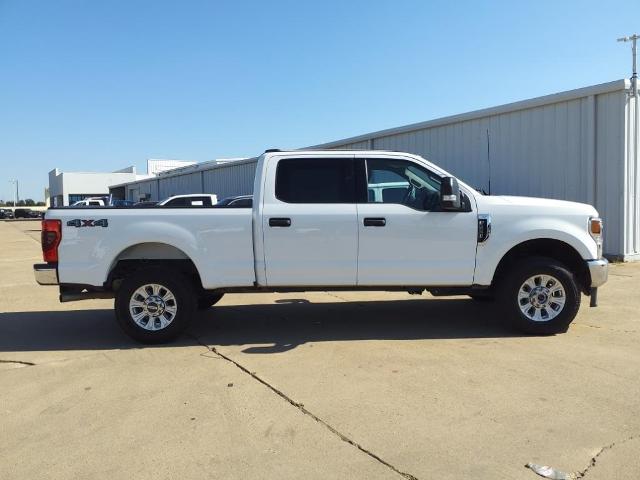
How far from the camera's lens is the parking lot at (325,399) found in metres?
3.35

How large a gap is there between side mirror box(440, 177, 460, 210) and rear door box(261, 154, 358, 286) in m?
0.94

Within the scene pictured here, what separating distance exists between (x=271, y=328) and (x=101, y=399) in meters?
2.55

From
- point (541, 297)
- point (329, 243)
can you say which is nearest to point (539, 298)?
point (541, 297)

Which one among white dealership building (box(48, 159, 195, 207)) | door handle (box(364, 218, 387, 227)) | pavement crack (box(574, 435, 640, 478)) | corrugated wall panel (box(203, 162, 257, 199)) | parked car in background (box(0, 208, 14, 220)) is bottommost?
pavement crack (box(574, 435, 640, 478))

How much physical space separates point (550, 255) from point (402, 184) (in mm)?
1936

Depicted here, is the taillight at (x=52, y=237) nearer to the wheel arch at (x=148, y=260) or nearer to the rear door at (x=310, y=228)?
the wheel arch at (x=148, y=260)

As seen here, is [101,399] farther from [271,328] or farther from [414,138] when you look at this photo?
[414,138]

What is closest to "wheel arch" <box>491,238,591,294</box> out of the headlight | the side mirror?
the headlight

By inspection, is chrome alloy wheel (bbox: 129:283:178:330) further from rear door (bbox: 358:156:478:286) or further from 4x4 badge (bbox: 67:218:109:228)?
rear door (bbox: 358:156:478:286)

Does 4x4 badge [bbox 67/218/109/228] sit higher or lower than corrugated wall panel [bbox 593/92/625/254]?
lower

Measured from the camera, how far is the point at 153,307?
5941 millimetres

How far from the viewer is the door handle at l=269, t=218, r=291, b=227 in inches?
230

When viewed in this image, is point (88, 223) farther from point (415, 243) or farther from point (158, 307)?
point (415, 243)

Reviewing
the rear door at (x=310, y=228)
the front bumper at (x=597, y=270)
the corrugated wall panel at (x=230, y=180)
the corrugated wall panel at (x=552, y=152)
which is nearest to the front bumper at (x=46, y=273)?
the rear door at (x=310, y=228)
